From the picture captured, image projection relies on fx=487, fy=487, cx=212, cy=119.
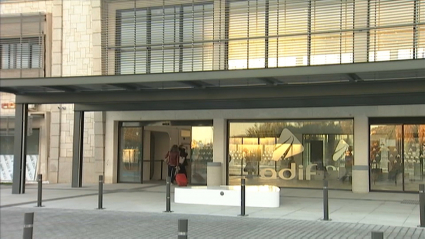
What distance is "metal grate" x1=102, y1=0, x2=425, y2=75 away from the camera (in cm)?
1675

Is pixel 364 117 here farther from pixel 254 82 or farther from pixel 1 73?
pixel 1 73

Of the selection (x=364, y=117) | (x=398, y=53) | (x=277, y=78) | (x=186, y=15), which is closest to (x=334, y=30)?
(x=398, y=53)

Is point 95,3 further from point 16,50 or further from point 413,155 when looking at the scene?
point 413,155

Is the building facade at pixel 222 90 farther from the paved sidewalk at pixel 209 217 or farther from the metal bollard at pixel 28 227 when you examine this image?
the metal bollard at pixel 28 227

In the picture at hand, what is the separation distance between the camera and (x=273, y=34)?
1875 cm

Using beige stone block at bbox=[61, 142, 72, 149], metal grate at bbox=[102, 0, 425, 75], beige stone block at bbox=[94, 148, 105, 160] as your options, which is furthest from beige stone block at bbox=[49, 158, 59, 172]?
metal grate at bbox=[102, 0, 425, 75]

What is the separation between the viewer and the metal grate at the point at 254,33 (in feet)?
55.0

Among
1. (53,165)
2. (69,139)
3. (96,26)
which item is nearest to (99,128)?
(69,139)

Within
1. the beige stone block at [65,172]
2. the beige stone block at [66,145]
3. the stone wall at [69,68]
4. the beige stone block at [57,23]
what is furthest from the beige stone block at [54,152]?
the beige stone block at [57,23]

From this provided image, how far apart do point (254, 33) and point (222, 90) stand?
4.30 meters

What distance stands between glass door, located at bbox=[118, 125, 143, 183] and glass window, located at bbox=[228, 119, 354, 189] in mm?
4499

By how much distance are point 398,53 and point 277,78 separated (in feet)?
18.0

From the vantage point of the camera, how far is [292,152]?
2011 cm

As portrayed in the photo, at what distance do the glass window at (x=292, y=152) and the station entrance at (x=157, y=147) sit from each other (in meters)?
1.32
